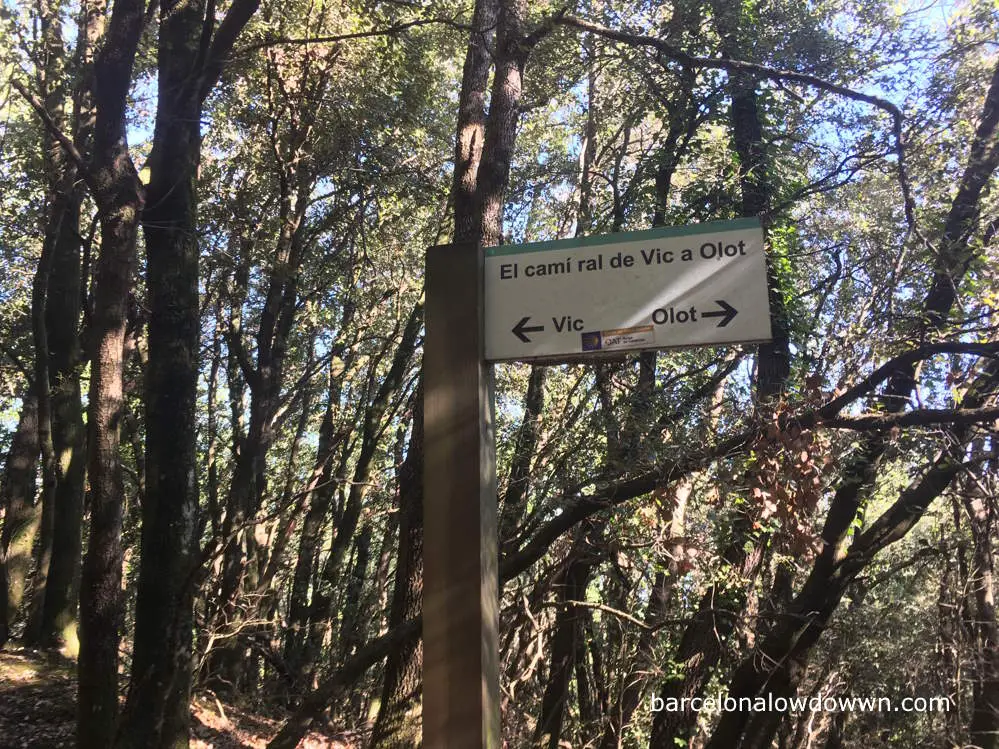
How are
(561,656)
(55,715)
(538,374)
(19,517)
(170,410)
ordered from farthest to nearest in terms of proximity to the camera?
(19,517) → (538,374) → (561,656) → (55,715) → (170,410)

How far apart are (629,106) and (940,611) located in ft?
21.4

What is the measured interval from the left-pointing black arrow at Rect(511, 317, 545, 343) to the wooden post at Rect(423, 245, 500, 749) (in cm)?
12

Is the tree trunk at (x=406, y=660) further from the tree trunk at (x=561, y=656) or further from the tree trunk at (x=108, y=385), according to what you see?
the tree trunk at (x=108, y=385)

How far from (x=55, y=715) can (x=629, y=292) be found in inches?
270

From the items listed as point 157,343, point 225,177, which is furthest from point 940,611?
point 225,177

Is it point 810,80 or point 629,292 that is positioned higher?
point 810,80

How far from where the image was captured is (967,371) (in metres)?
5.35

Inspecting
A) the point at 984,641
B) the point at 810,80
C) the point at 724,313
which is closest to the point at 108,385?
the point at 724,313

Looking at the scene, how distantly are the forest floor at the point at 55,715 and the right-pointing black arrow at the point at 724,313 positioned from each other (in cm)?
605

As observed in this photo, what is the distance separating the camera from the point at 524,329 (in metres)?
2.35

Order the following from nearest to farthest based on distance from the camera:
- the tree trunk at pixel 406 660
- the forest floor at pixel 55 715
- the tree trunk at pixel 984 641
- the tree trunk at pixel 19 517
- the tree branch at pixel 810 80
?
the tree branch at pixel 810 80
the tree trunk at pixel 406 660
the forest floor at pixel 55 715
the tree trunk at pixel 984 641
the tree trunk at pixel 19 517

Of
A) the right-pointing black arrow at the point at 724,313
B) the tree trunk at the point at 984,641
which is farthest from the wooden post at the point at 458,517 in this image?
the tree trunk at the point at 984,641

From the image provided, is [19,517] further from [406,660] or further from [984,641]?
[984,641]

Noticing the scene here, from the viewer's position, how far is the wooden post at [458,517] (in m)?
2.07
